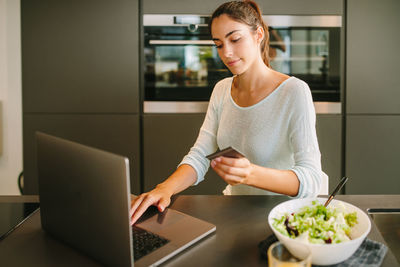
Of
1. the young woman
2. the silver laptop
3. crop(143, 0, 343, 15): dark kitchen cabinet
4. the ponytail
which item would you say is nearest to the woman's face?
the young woman

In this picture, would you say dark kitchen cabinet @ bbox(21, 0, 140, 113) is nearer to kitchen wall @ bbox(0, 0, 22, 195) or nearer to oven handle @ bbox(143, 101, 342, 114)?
oven handle @ bbox(143, 101, 342, 114)

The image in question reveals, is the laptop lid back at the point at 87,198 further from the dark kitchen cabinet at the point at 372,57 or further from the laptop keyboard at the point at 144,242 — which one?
the dark kitchen cabinet at the point at 372,57

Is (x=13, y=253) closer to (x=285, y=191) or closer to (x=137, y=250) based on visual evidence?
(x=137, y=250)

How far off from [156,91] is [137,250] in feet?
5.30

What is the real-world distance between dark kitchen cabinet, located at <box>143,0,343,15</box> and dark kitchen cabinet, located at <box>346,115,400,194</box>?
659 millimetres

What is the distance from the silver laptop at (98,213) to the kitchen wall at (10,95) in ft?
6.09

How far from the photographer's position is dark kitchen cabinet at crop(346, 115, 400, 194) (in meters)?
2.26

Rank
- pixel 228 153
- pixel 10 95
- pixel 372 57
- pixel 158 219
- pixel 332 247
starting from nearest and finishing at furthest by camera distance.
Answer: pixel 332 247
pixel 228 153
pixel 158 219
pixel 372 57
pixel 10 95

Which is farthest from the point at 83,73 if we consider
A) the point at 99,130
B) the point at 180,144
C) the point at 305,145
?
the point at 305,145

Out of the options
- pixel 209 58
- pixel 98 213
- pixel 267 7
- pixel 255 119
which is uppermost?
pixel 267 7

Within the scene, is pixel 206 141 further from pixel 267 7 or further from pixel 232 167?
pixel 267 7

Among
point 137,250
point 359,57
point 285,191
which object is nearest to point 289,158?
point 285,191

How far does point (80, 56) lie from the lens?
2.26 metres

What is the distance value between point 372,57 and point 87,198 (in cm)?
203
